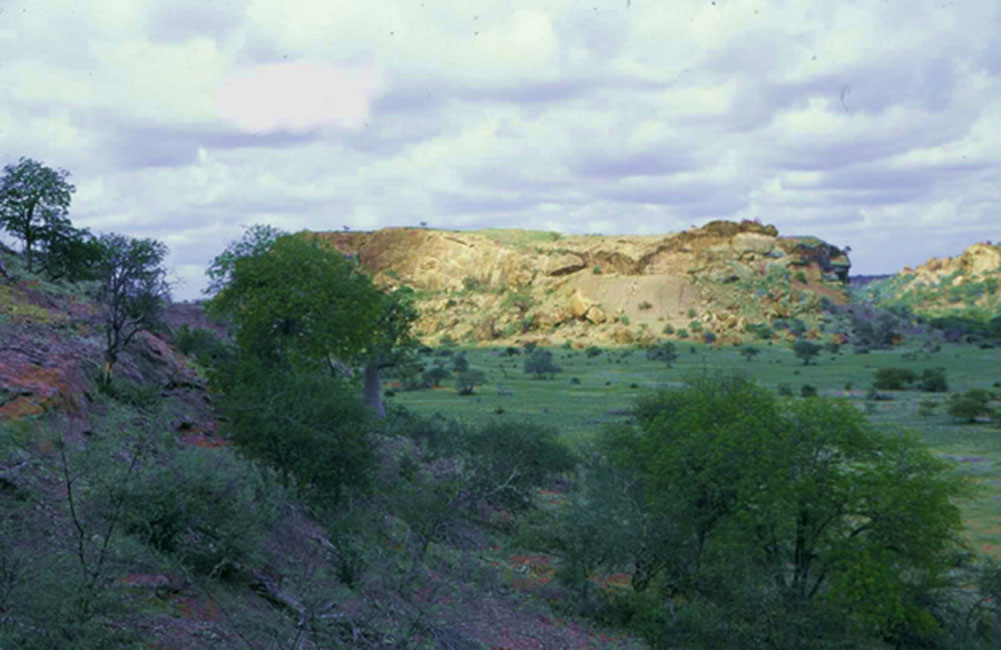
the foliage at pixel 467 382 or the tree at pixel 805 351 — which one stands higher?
the tree at pixel 805 351

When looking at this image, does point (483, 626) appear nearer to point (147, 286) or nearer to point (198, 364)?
point (147, 286)

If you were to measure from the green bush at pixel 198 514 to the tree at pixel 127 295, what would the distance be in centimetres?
757

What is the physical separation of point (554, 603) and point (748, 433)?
4.99 meters

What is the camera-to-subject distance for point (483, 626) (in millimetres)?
13758

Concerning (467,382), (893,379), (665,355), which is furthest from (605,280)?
(467,382)

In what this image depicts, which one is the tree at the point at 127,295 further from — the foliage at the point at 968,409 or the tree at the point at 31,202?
the foliage at the point at 968,409

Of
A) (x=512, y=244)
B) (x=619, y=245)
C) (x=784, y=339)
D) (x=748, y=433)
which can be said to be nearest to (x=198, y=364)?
(x=748, y=433)

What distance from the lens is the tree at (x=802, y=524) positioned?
15.2 meters

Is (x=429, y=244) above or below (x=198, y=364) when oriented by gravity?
above

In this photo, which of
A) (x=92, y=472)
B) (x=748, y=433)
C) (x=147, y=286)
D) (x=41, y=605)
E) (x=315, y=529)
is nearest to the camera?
(x=41, y=605)

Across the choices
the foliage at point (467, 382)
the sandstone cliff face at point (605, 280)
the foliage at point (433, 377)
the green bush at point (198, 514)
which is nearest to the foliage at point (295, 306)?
the green bush at point (198, 514)

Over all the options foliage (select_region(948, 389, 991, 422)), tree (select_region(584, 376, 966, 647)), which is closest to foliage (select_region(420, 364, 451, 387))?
foliage (select_region(948, 389, 991, 422))

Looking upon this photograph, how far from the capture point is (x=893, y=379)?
6166 centimetres

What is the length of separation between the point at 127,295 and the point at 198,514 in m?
11.6
